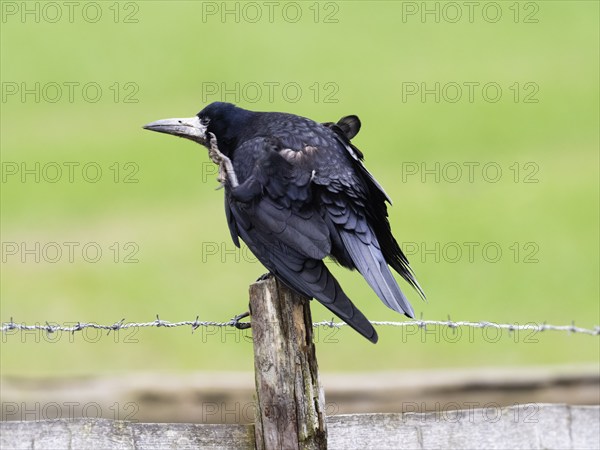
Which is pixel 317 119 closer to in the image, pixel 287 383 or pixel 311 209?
pixel 311 209

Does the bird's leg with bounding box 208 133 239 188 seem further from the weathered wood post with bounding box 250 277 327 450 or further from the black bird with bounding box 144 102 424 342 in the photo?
the weathered wood post with bounding box 250 277 327 450

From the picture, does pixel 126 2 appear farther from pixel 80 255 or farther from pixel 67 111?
pixel 80 255

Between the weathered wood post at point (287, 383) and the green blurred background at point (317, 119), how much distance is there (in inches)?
269

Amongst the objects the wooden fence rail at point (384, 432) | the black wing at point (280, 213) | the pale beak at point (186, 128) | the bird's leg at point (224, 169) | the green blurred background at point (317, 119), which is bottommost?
the wooden fence rail at point (384, 432)

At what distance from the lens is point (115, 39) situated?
22531 mm

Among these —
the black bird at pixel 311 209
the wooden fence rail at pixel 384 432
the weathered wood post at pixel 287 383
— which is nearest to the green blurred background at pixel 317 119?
the black bird at pixel 311 209

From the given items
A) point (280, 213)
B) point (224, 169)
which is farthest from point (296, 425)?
point (224, 169)

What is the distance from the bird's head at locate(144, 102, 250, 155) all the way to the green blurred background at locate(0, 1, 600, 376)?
17.6 ft

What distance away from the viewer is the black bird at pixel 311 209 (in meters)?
4.45

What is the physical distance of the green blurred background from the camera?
1152 cm

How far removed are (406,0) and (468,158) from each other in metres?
7.52

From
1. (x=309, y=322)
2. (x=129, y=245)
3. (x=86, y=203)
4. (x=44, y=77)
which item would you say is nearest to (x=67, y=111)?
(x=44, y=77)

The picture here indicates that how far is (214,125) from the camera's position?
5.50m

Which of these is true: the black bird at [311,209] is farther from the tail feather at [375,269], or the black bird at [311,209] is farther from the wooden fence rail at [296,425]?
the wooden fence rail at [296,425]
